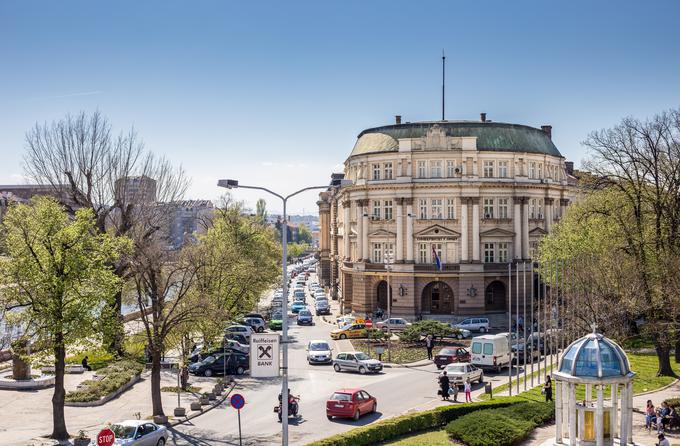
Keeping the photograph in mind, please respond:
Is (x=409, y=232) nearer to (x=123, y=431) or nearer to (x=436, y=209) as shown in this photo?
(x=436, y=209)

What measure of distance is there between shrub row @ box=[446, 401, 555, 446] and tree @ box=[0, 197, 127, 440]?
15.9 m

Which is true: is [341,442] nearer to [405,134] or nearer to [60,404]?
[60,404]

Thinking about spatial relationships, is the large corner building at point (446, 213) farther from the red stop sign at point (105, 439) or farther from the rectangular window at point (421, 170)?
the red stop sign at point (105, 439)

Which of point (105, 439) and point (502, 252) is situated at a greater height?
point (502, 252)

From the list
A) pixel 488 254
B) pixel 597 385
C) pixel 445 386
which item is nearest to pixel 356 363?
pixel 445 386

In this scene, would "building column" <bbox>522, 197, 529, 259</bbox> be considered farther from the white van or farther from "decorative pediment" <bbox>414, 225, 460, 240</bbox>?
the white van

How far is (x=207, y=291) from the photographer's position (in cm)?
4144

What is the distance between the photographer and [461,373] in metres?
38.7

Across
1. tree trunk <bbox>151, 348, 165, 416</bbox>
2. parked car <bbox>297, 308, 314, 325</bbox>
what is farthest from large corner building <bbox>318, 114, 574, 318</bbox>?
tree trunk <bbox>151, 348, 165, 416</bbox>

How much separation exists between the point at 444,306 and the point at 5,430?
4799 cm

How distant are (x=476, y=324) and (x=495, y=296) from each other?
9804mm

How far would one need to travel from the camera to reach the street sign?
73.8 ft

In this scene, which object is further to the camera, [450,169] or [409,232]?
[409,232]

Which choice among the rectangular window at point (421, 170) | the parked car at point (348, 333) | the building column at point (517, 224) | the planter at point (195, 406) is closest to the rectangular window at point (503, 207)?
the building column at point (517, 224)
